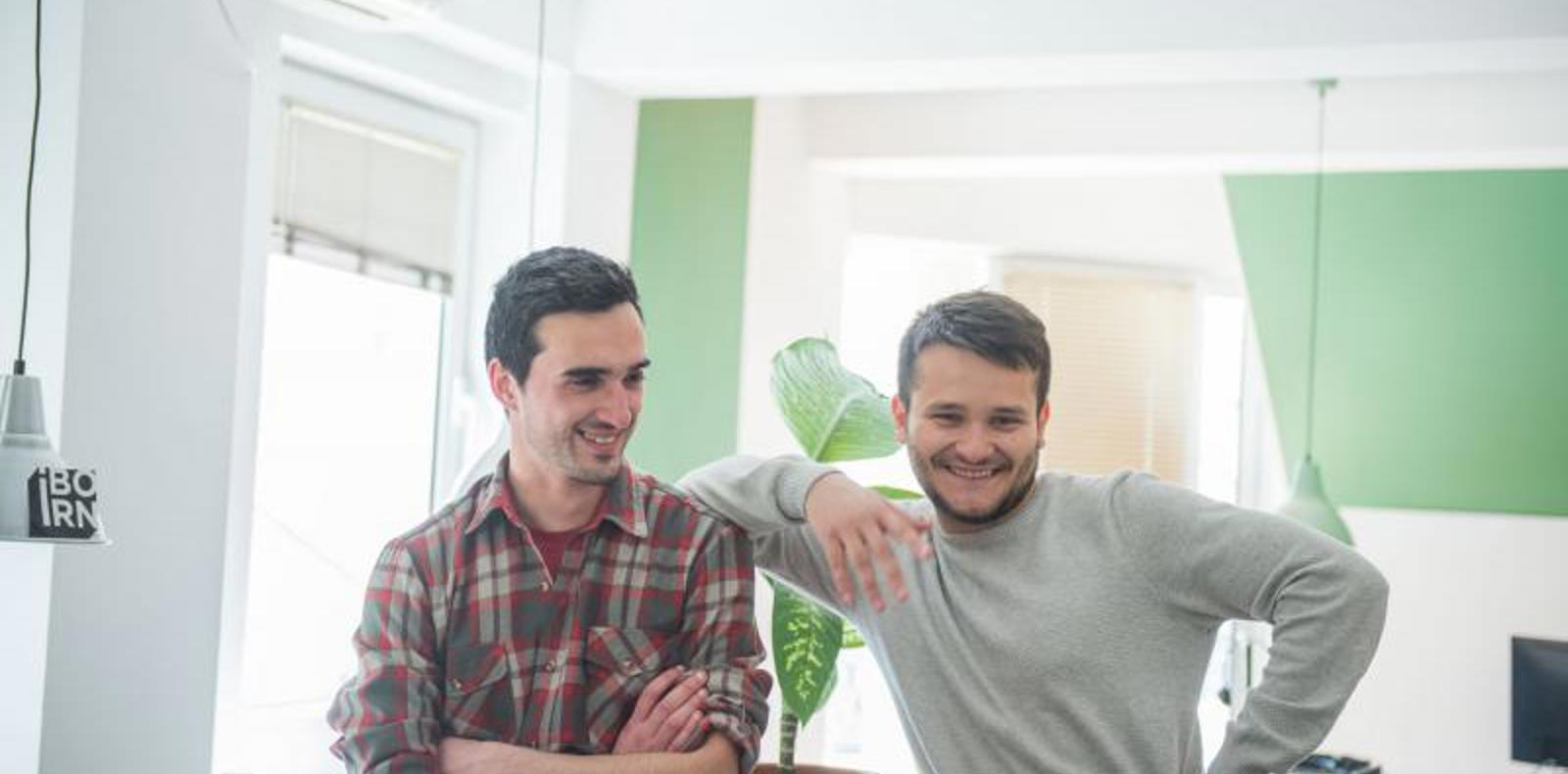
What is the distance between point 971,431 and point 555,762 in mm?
670

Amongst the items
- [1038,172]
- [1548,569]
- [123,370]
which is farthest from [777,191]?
[1548,569]

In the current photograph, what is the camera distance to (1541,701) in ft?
14.5

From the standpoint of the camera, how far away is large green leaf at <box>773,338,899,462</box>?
9.11ft

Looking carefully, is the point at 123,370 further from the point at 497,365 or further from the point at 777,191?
the point at 777,191

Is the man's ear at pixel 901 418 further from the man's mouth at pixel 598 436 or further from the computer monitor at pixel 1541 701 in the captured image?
the computer monitor at pixel 1541 701

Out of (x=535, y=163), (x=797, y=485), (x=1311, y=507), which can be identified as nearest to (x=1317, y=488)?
(x=1311, y=507)

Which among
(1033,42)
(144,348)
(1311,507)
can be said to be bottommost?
(1311,507)

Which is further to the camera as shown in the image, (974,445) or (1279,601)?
(974,445)

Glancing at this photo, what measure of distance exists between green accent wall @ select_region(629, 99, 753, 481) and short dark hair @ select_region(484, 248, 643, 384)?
221cm

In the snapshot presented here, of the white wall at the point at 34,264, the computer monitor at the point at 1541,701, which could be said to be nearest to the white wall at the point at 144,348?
the white wall at the point at 34,264

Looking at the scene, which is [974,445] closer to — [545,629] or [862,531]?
[862,531]

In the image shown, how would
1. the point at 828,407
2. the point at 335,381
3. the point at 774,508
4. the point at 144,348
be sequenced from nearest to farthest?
the point at 774,508, the point at 144,348, the point at 828,407, the point at 335,381

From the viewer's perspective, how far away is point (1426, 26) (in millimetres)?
3186

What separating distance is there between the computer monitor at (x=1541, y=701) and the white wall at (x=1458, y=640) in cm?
91
